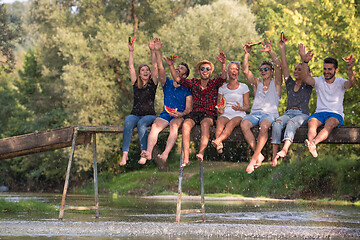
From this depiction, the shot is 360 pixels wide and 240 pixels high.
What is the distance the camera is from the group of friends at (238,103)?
42.6 ft

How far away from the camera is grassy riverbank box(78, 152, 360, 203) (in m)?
27.3

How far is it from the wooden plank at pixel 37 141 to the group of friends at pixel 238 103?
2083 mm

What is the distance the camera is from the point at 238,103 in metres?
13.8

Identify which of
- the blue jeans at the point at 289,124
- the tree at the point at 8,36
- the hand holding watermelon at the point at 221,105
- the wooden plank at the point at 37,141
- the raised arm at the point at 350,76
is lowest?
the wooden plank at the point at 37,141

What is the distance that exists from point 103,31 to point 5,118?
48.4ft

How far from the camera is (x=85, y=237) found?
38.6 feet

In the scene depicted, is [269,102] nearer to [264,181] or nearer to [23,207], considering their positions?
[23,207]

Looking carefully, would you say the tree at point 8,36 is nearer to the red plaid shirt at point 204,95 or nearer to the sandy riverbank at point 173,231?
the sandy riverbank at point 173,231

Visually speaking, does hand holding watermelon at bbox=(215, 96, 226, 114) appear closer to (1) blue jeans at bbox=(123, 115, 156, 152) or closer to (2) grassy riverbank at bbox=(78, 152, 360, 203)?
(1) blue jeans at bbox=(123, 115, 156, 152)

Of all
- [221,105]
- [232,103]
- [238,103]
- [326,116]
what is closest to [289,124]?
[326,116]

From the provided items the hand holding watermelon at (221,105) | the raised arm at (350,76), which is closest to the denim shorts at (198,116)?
the hand holding watermelon at (221,105)

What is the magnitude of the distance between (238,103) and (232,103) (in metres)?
0.13

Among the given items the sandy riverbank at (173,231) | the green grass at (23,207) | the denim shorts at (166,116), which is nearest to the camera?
the sandy riverbank at (173,231)

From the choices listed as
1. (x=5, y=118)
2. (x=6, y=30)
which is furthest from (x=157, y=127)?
(x=5, y=118)
